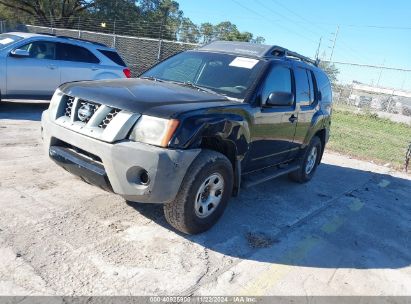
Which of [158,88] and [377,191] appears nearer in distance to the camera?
[158,88]

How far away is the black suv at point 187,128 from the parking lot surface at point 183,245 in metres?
0.40

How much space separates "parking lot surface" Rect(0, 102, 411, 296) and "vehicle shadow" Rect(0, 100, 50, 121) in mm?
2543

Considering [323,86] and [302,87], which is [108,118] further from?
[323,86]

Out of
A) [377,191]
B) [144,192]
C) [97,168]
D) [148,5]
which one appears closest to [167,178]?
[144,192]

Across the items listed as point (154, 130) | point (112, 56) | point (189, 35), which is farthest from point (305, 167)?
point (189, 35)

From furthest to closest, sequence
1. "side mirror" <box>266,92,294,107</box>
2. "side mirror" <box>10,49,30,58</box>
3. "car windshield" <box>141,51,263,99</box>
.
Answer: "side mirror" <box>10,49,30,58</box> → "car windshield" <box>141,51,263,99</box> → "side mirror" <box>266,92,294,107</box>

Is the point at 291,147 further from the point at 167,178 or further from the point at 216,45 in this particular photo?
the point at 167,178

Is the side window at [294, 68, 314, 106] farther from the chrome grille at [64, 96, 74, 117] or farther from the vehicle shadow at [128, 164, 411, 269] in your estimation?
the chrome grille at [64, 96, 74, 117]

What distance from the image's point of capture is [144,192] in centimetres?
343

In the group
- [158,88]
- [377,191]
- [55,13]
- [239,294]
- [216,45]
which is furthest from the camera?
[55,13]

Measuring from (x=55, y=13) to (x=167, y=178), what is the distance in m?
42.5

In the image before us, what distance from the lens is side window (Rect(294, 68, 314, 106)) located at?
5598 millimetres

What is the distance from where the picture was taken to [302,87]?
577 cm

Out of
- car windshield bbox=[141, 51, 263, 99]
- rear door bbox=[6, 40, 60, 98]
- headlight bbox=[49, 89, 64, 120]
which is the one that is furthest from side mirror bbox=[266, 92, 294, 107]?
rear door bbox=[6, 40, 60, 98]
